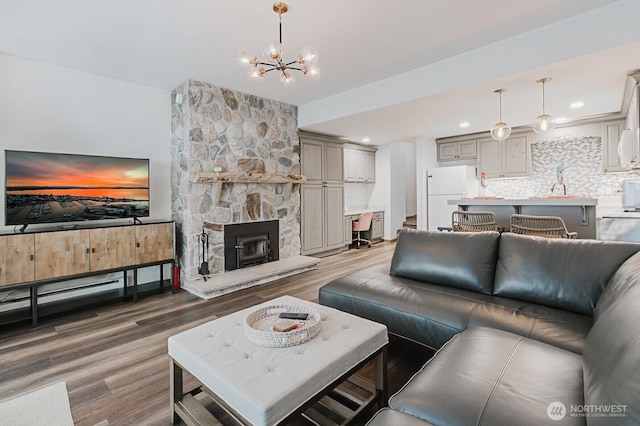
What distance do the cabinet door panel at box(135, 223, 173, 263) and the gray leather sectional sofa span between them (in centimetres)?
241

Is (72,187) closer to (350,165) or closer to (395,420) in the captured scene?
(395,420)

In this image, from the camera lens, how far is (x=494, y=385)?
114 cm

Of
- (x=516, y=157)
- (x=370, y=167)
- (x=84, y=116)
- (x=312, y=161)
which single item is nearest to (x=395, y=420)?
(x=84, y=116)

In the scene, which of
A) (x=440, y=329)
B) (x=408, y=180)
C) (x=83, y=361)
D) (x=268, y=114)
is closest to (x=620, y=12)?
(x=440, y=329)

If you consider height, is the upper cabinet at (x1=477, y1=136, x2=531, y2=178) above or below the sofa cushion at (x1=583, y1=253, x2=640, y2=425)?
above

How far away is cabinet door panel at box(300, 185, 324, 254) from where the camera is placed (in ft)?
19.2

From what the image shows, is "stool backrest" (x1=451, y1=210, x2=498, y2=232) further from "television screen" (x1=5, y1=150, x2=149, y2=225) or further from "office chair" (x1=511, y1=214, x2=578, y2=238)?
"television screen" (x1=5, y1=150, x2=149, y2=225)

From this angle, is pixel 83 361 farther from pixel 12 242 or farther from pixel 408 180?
pixel 408 180

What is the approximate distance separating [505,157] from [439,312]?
5.51 meters

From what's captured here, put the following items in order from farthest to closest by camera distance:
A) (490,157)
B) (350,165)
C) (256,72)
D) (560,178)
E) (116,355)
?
(350,165)
(490,157)
(560,178)
(256,72)
(116,355)

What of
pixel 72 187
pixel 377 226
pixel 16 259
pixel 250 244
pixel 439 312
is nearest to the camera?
pixel 439 312

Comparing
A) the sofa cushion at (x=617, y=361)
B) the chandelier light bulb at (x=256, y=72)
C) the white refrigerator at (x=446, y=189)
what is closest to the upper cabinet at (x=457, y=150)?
the white refrigerator at (x=446, y=189)

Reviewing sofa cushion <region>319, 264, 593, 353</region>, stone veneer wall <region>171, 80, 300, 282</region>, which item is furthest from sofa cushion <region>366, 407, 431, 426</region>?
stone veneer wall <region>171, 80, 300, 282</region>

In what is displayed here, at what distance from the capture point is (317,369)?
132cm
